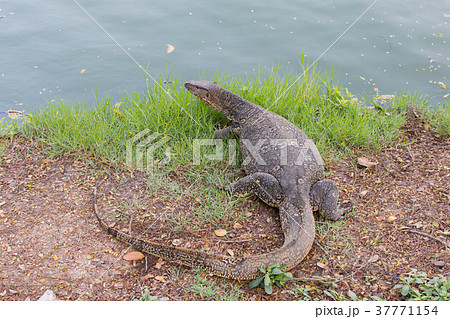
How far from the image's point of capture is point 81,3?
714cm

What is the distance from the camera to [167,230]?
3.48 m

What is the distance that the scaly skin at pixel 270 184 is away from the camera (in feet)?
9.92

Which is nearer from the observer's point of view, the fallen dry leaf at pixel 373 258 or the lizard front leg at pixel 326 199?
the fallen dry leaf at pixel 373 258

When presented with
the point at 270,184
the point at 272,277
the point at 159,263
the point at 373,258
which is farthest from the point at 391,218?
the point at 159,263

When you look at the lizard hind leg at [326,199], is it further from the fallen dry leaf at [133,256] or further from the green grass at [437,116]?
the green grass at [437,116]

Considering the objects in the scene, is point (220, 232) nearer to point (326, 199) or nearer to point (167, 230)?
point (167, 230)

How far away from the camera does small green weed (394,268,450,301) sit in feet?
8.91

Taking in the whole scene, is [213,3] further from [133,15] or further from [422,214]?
[422,214]

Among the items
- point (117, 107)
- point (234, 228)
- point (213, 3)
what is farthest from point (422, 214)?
point (213, 3)

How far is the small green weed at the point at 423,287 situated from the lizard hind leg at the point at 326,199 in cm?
81

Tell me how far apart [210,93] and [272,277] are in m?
2.40

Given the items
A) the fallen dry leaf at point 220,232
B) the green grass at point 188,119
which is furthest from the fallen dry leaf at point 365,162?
the fallen dry leaf at point 220,232
